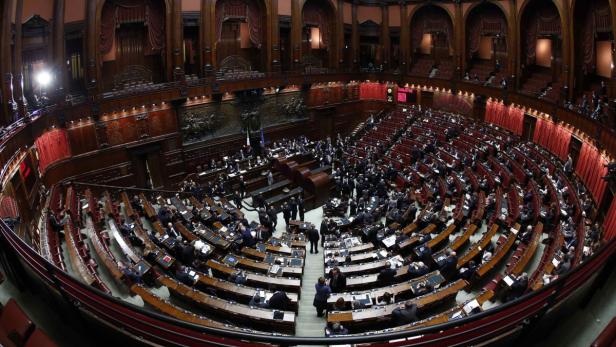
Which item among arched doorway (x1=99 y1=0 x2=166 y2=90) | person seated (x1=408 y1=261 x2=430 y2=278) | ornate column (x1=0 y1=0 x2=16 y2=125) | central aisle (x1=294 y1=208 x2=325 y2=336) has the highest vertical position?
arched doorway (x1=99 y1=0 x2=166 y2=90)

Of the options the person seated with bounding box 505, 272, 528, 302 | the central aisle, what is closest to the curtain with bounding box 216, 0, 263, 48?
the central aisle

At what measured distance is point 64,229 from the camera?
33.5ft

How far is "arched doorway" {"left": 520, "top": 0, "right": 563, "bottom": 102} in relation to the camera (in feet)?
59.8

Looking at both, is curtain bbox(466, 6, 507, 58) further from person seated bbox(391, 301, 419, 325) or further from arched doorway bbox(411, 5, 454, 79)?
person seated bbox(391, 301, 419, 325)

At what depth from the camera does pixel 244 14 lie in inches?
819

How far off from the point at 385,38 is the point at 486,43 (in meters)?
5.52

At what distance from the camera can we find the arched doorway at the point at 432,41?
23578 mm

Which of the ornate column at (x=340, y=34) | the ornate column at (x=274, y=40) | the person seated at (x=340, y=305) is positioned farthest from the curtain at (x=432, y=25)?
the person seated at (x=340, y=305)

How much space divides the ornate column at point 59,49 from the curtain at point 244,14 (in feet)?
22.8

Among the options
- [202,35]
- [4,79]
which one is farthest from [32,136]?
[202,35]

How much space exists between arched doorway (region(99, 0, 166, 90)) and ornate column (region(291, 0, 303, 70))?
6606 mm

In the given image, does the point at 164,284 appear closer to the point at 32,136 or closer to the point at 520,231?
the point at 32,136

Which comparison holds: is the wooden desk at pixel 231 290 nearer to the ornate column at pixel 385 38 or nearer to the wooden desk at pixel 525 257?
the wooden desk at pixel 525 257

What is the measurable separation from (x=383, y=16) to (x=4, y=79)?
19.4 meters
